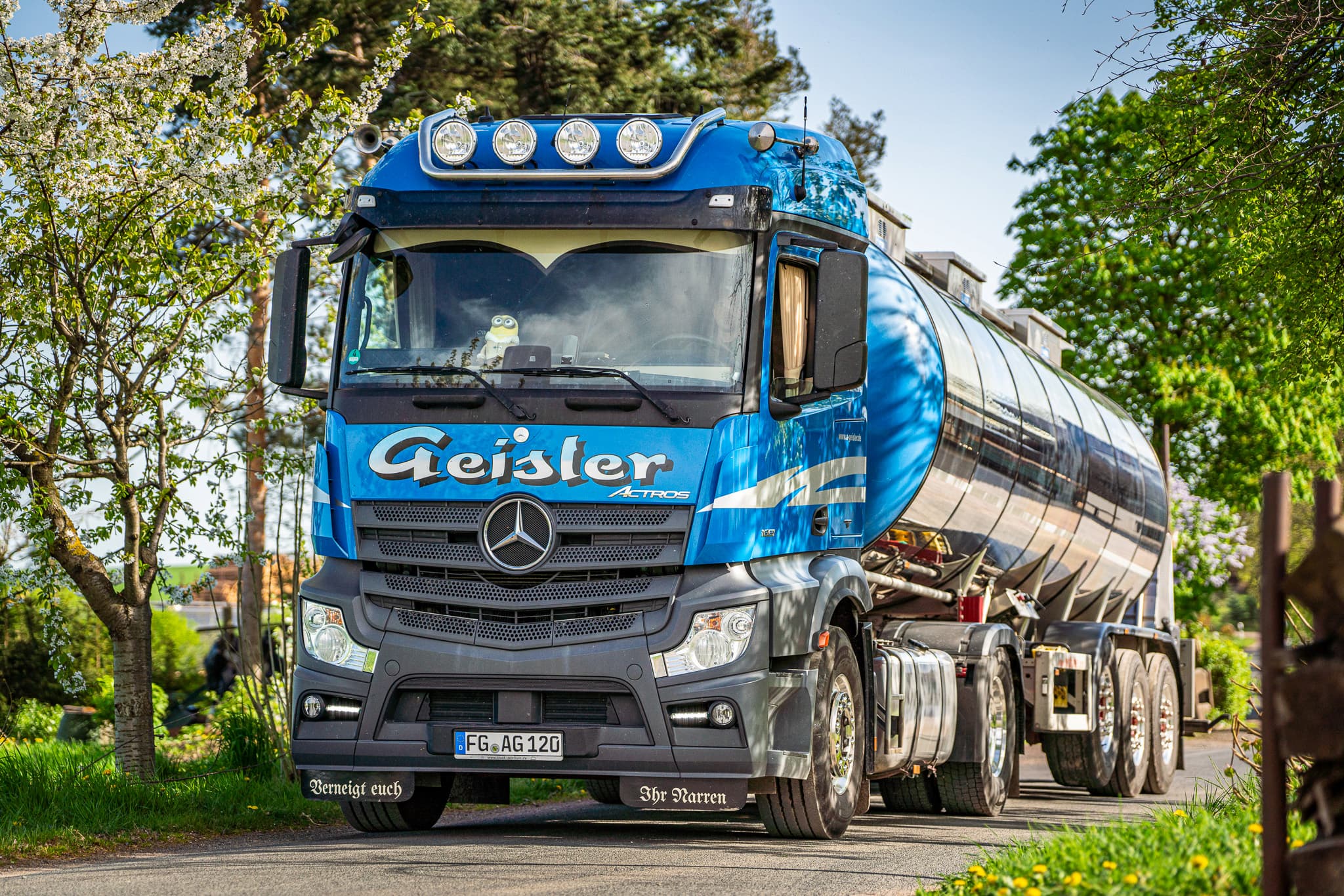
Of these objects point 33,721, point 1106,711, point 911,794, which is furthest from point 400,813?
point 33,721

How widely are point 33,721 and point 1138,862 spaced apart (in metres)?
13.4

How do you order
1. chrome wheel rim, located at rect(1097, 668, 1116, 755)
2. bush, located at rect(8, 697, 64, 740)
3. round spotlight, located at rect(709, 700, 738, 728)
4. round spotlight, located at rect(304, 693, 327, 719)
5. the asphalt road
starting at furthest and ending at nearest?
bush, located at rect(8, 697, 64, 740) < chrome wheel rim, located at rect(1097, 668, 1116, 755) < round spotlight, located at rect(304, 693, 327, 719) < round spotlight, located at rect(709, 700, 738, 728) < the asphalt road

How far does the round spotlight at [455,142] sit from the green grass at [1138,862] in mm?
4387

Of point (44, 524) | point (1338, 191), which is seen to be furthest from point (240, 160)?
point (1338, 191)

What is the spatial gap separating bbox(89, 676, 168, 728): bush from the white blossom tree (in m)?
5.33

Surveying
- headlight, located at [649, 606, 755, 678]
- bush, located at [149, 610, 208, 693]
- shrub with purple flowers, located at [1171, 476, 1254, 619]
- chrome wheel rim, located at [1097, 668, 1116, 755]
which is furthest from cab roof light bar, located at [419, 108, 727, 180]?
shrub with purple flowers, located at [1171, 476, 1254, 619]

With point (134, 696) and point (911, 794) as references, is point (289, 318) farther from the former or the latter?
point (911, 794)

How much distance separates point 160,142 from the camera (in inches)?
424

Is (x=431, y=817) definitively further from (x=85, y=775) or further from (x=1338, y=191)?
(x=1338, y=191)

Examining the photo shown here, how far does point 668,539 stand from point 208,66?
505 cm

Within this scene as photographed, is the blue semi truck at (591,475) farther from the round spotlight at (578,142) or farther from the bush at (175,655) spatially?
the bush at (175,655)

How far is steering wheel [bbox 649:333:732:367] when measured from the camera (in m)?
8.30

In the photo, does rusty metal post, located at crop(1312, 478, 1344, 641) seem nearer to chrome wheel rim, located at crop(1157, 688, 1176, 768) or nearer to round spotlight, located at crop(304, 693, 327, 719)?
round spotlight, located at crop(304, 693, 327, 719)

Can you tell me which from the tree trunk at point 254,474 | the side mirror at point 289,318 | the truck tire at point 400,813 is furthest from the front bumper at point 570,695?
the tree trunk at point 254,474
